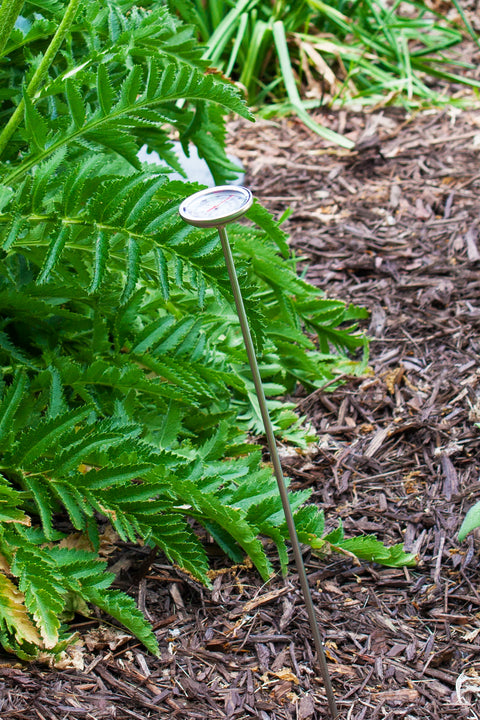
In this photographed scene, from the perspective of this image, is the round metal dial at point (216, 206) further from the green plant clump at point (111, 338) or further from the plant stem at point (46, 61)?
the plant stem at point (46, 61)

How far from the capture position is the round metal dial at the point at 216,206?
1.18 m

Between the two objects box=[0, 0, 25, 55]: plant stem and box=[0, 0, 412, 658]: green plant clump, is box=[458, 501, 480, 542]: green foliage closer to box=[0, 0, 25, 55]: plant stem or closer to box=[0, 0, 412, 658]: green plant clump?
box=[0, 0, 412, 658]: green plant clump

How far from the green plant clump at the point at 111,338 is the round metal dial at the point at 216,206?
24cm

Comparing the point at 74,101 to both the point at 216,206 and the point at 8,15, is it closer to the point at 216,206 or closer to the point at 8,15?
the point at 8,15

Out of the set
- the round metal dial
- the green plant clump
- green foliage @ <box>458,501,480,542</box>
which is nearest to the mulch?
the green plant clump

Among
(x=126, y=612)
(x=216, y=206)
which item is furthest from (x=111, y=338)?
(x=216, y=206)

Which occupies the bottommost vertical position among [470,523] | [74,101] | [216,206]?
[470,523]

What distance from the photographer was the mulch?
1.52 metres

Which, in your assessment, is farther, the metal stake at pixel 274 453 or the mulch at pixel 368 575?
the mulch at pixel 368 575

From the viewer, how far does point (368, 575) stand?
1799 millimetres

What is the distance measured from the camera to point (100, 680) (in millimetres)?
1535

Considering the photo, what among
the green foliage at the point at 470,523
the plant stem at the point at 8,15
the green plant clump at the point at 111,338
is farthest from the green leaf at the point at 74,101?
the green foliage at the point at 470,523

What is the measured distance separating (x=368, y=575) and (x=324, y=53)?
131 inches

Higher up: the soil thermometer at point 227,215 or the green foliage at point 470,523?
the soil thermometer at point 227,215
